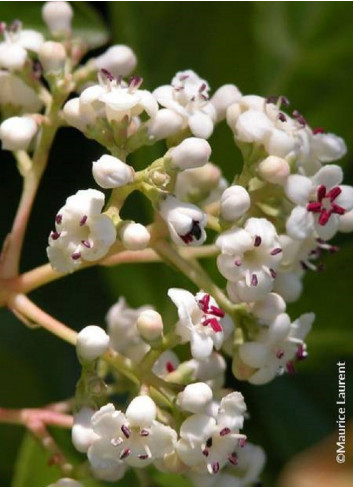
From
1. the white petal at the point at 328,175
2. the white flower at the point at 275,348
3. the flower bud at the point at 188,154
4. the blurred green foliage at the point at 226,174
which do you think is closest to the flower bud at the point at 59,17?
the blurred green foliage at the point at 226,174

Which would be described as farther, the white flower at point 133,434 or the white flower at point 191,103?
the white flower at point 191,103

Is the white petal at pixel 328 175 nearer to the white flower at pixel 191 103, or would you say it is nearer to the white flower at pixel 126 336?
the white flower at pixel 191 103

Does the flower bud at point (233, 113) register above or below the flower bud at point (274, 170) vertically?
above

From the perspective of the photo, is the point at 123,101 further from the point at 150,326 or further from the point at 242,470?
the point at 242,470

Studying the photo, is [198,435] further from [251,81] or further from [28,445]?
[251,81]

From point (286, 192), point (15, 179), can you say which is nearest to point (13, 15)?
point (15, 179)

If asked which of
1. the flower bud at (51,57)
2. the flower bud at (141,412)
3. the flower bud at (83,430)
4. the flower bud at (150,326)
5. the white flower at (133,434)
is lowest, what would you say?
the flower bud at (83,430)
